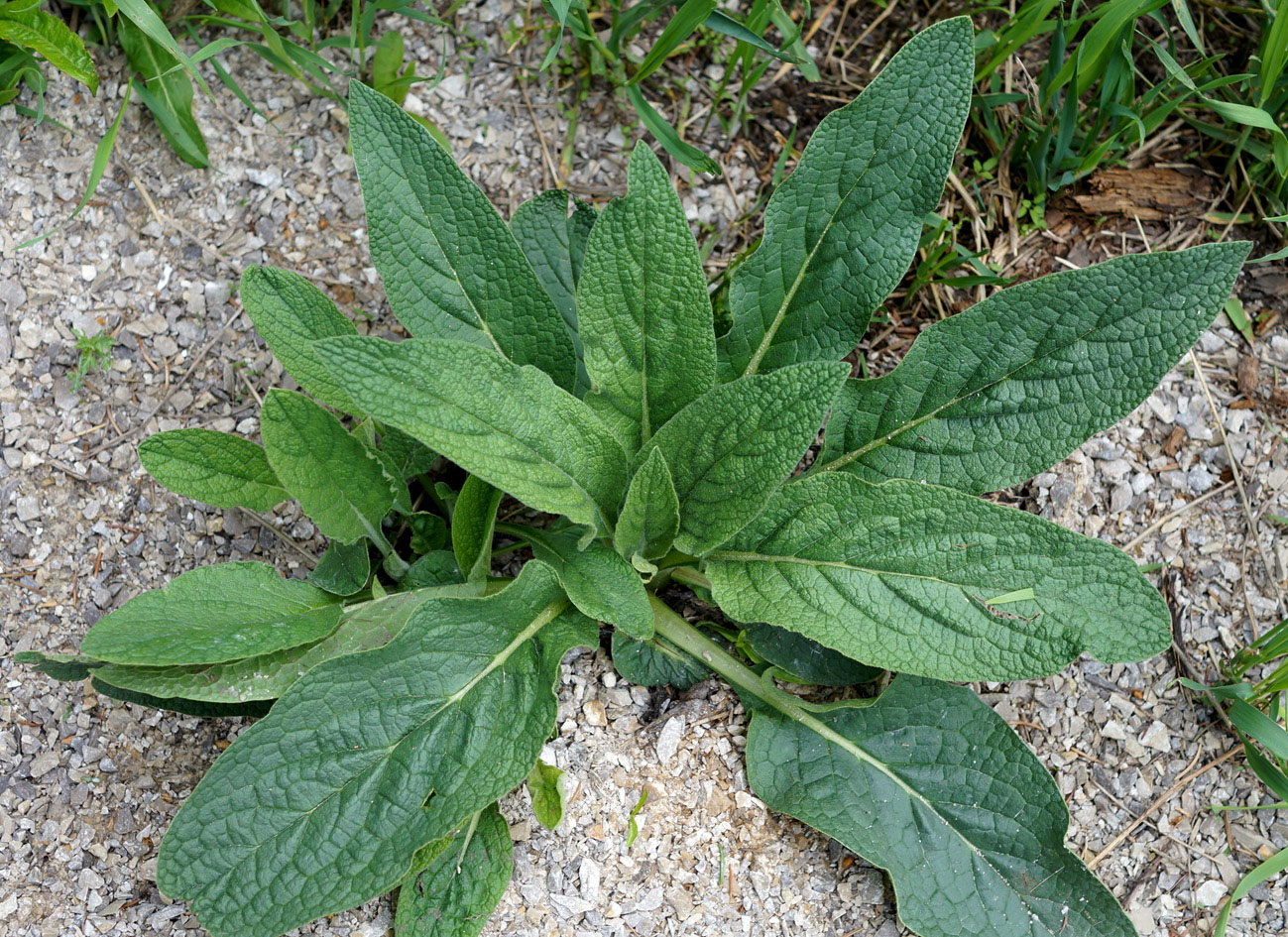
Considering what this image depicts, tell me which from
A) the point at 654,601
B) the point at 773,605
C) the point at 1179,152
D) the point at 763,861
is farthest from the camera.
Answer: the point at 1179,152

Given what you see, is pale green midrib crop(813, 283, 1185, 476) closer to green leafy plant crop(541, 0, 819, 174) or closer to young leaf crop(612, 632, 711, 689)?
young leaf crop(612, 632, 711, 689)

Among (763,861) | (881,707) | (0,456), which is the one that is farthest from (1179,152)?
(0,456)

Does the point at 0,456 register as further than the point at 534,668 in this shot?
Yes

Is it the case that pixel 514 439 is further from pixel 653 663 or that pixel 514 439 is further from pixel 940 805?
pixel 940 805

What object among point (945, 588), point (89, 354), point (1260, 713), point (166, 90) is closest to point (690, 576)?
point (945, 588)

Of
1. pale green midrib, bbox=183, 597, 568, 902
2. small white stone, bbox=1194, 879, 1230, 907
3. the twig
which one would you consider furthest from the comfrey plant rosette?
small white stone, bbox=1194, 879, 1230, 907

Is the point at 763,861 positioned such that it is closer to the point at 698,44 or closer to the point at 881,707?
the point at 881,707
